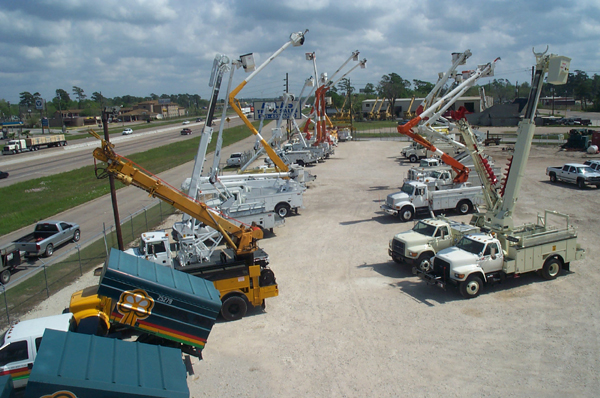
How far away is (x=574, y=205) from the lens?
83.0 feet

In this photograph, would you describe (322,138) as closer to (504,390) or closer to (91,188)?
(91,188)

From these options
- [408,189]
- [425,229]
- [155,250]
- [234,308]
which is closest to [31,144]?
[155,250]

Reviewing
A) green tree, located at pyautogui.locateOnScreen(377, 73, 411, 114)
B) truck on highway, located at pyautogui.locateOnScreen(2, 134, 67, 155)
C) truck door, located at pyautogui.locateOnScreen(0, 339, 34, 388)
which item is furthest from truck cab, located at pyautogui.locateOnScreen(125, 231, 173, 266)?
green tree, located at pyautogui.locateOnScreen(377, 73, 411, 114)

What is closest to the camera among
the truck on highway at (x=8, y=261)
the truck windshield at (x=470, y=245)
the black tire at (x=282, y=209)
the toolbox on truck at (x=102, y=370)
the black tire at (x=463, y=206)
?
the toolbox on truck at (x=102, y=370)

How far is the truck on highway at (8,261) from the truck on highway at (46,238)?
40.5 inches

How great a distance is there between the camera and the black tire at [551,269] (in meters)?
15.2

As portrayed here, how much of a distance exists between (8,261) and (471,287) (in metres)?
18.2

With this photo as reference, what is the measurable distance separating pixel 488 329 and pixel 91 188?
34955 mm

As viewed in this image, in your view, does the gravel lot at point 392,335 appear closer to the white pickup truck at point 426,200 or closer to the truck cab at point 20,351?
the truck cab at point 20,351

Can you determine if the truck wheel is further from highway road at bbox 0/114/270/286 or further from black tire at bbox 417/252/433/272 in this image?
highway road at bbox 0/114/270/286

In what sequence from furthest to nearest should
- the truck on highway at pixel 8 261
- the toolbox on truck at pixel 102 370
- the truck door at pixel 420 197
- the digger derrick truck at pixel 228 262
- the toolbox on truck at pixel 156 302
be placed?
the truck door at pixel 420 197 → the truck on highway at pixel 8 261 → the digger derrick truck at pixel 228 262 → the toolbox on truck at pixel 156 302 → the toolbox on truck at pixel 102 370

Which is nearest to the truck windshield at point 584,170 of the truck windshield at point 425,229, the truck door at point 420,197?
the truck door at point 420,197

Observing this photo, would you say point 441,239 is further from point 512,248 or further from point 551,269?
point 551,269

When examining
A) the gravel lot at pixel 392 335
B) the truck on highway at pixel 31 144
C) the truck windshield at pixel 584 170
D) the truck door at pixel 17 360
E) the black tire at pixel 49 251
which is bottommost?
the gravel lot at pixel 392 335
